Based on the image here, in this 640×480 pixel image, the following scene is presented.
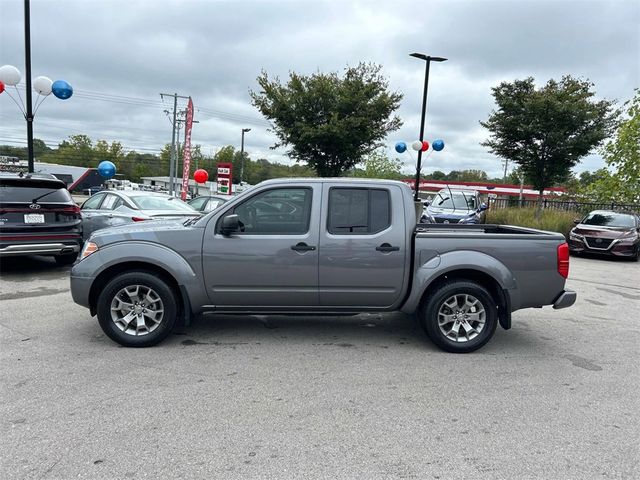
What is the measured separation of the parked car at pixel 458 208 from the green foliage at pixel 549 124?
10.0 ft

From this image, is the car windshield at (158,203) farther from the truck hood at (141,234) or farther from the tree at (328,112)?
the tree at (328,112)

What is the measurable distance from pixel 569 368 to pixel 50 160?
9961 centimetres

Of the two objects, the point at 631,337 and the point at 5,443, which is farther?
the point at 631,337

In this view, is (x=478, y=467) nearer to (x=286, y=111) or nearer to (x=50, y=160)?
(x=286, y=111)

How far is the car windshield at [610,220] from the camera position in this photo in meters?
13.8

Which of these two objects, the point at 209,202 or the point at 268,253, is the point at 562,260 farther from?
the point at 209,202

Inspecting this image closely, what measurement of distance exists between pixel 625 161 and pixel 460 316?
61.9 ft

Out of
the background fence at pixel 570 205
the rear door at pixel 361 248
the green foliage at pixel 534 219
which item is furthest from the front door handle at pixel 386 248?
the background fence at pixel 570 205

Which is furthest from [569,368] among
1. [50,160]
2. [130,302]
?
[50,160]

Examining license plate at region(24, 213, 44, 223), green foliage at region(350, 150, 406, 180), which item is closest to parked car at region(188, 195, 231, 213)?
license plate at region(24, 213, 44, 223)

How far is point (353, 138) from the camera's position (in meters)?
19.9

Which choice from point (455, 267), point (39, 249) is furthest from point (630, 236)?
point (39, 249)

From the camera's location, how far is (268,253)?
4.54 metres

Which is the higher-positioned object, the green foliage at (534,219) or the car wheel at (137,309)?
the green foliage at (534,219)
